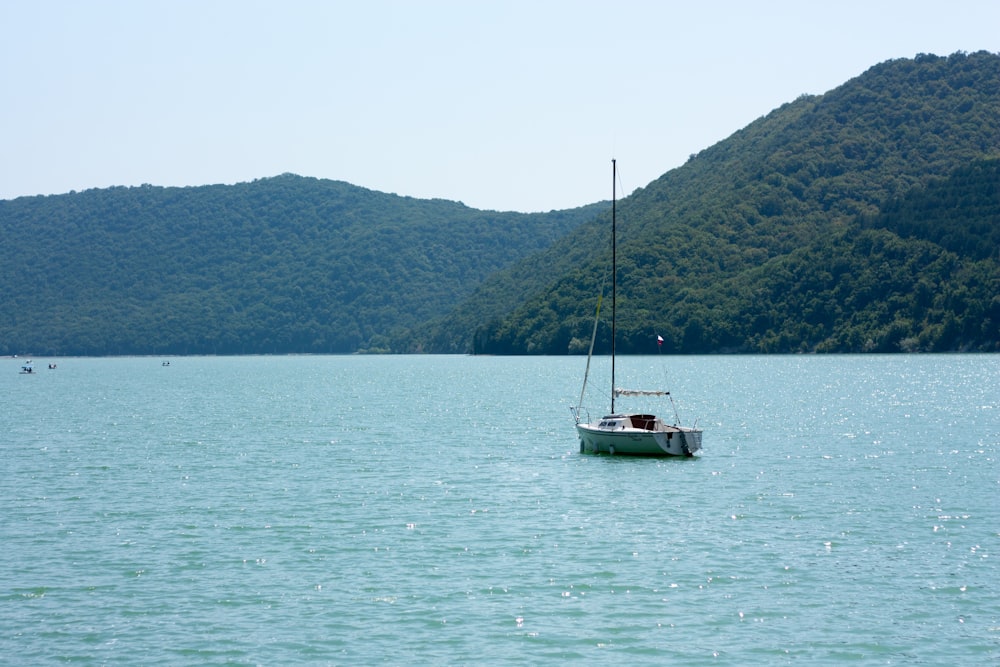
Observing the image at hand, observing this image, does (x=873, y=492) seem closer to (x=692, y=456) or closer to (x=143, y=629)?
(x=692, y=456)

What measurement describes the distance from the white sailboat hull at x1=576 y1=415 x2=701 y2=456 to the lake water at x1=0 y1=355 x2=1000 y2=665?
50.3 inches

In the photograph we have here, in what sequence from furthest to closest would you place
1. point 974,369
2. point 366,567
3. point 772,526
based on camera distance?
point 974,369
point 772,526
point 366,567

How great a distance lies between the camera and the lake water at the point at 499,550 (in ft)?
95.1

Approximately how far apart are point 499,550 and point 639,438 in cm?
2997

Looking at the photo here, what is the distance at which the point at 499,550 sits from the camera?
1588 inches

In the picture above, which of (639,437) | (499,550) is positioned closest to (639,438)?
(639,437)

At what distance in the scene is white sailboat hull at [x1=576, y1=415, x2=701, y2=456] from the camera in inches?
2714

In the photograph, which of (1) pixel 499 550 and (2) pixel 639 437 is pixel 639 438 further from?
(1) pixel 499 550

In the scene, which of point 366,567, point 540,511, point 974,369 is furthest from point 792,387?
point 366,567

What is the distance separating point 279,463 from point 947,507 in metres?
37.6

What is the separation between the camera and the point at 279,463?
68938mm

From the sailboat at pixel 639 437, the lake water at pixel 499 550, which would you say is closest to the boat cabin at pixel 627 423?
the sailboat at pixel 639 437

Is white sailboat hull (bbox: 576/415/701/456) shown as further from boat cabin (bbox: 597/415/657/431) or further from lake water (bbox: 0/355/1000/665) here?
lake water (bbox: 0/355/1000/665)

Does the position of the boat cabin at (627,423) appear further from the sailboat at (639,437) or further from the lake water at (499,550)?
the lake water at (499,550)
